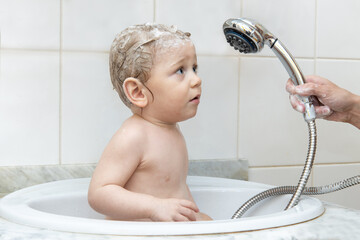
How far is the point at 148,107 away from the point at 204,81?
37 centimetres

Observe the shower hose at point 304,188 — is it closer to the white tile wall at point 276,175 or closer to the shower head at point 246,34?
the shower head at point 246,34

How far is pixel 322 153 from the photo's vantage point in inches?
59.5

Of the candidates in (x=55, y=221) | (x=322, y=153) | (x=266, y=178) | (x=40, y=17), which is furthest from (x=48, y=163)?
(x=322, y=153)

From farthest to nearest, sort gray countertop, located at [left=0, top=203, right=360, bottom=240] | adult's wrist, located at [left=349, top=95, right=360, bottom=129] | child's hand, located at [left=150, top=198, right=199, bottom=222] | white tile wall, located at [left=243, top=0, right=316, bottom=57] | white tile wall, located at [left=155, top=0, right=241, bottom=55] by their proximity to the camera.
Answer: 1. white tile wall, located at [left=243, top=0, right=316, bottom=57]
2. white tile wall, located at [left=155, top=0, right=241, bottom=55]
3. adult's wrist, located at [left=349, top=95, right=360, bottom=129]
4. child's hand, located at [left=150, top=198, right=199, bottom=222]
5. gray countertop, located at [left=0, top=203, right=360, bottom=240]

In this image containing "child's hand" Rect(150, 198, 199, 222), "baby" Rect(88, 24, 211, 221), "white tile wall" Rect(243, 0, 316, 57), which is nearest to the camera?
"child's hand" Rect(150, 198, 199, 222)

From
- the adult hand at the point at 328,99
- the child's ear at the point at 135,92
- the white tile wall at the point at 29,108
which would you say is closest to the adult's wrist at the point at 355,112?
the adult hand at the point at 328,99

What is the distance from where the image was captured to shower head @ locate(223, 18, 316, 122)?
947 mm

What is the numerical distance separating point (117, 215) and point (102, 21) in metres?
0.55

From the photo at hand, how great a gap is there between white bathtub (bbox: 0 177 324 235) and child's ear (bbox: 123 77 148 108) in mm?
234

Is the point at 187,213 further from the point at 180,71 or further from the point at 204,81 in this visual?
the point at 204,81

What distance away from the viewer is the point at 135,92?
39.4 inches

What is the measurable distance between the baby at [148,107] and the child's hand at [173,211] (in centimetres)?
8

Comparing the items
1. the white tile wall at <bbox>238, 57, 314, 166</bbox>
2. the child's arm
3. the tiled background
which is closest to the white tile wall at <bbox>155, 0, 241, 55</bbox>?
the tiled background

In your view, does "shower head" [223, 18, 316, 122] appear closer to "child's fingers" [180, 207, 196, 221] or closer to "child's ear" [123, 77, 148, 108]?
"child's ear" [123, 77, 148, 108]
